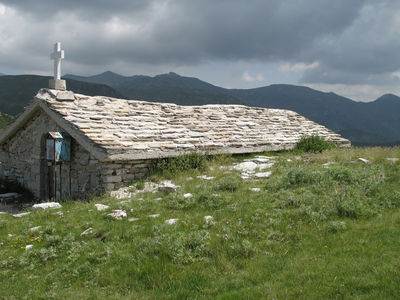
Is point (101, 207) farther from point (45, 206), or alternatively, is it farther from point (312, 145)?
point (312, 145)

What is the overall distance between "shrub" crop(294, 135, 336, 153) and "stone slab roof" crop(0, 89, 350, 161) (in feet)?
0.99

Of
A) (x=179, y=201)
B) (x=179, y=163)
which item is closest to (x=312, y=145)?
(x=179, y=163)

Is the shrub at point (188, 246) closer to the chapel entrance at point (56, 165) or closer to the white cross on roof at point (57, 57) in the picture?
the chapel entrance at point (56, 165)

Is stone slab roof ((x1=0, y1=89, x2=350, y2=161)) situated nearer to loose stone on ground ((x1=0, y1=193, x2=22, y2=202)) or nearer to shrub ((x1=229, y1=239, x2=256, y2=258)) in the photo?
loose stone on ground ((x1=0, y1=193, x2=22, y2=202))

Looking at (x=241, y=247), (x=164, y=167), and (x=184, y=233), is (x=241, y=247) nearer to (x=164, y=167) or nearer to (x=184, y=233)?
(x=184, y=233)

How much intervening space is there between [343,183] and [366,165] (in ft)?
8.04

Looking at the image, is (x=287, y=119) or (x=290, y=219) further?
(x=287, y=119)

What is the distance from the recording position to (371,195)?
652 centimetres

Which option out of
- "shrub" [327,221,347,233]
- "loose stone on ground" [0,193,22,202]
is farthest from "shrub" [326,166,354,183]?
"loose stone on ground" [0,193,22,202]

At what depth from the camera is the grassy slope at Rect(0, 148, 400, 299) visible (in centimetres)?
385

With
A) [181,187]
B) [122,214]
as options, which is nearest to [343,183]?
[181,187]

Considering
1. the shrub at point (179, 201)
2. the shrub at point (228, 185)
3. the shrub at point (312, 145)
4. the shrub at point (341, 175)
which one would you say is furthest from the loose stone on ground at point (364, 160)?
the shrub at point (179, 201)

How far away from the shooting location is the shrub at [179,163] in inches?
396

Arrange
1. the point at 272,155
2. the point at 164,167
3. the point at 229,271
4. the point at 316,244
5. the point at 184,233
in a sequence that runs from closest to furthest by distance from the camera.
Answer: the point at 229,271 < the point at 316,244 < the point at 184,233 < the point at 164,167 < the point at 272,155
